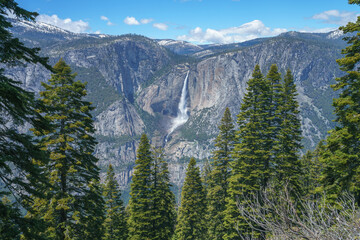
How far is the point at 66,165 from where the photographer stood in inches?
532

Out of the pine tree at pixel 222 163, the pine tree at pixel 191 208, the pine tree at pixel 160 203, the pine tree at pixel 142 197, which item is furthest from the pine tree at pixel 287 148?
the pine tree at pixel 191 208

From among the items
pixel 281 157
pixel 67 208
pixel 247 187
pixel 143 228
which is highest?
pixel 67 208

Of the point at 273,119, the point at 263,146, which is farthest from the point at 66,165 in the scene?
the point at 273,119

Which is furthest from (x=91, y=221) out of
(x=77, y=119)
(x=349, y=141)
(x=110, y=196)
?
(x=110, y=196)

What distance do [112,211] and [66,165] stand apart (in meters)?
20.1

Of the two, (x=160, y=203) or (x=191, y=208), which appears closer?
(x=160, y=203)

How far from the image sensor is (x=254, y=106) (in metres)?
21.4

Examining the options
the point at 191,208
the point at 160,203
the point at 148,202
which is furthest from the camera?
the point at 191,208

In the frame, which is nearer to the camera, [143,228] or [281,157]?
[281,157]

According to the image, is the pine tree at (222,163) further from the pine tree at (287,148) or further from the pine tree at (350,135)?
the pine tree at (350,135)

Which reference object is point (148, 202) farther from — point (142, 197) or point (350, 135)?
point (350, 135)

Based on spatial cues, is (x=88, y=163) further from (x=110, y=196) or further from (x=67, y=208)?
(x=110, y=196)

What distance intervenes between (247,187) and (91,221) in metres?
12.0

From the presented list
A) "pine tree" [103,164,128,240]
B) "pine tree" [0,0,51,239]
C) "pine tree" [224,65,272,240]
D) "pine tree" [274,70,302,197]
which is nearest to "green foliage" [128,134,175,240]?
"pine tree" [103,164,128,240]
